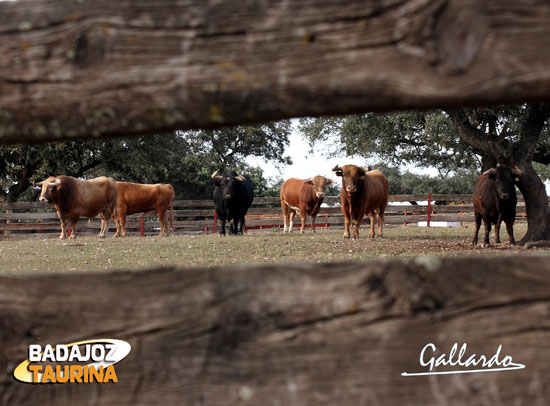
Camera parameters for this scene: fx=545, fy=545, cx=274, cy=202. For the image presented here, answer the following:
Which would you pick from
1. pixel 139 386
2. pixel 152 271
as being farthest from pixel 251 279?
pixel 139 386

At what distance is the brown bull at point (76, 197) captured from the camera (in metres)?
18.4

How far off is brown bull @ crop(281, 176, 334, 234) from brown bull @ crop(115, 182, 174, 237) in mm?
5464

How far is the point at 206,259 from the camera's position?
10203mm

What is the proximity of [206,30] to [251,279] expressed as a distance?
626 millimetres

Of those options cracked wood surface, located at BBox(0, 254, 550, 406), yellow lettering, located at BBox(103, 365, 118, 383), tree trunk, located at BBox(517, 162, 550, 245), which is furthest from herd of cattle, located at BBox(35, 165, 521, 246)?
yellow lettering, located at BBox(103, 365, 118, 383)

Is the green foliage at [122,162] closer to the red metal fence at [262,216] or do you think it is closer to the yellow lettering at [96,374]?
the red metal fence at [262,216]

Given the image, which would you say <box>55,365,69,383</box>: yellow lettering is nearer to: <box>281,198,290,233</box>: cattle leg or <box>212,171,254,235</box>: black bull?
<box>212,171,254,235</box>: black bull

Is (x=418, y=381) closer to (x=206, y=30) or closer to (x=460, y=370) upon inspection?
(x=460, y=370)

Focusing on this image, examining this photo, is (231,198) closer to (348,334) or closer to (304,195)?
(304,195)

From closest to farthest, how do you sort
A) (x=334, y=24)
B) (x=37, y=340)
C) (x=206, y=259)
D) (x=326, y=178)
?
(x=334, y=24)
(x=37, y=340)
(x=206, y=259)
(x=326, y=178)

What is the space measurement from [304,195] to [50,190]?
8864mm

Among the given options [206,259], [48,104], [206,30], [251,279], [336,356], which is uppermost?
[206,30]

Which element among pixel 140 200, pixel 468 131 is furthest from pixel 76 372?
pixel 140 200

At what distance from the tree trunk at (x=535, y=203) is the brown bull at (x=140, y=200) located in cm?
1467
